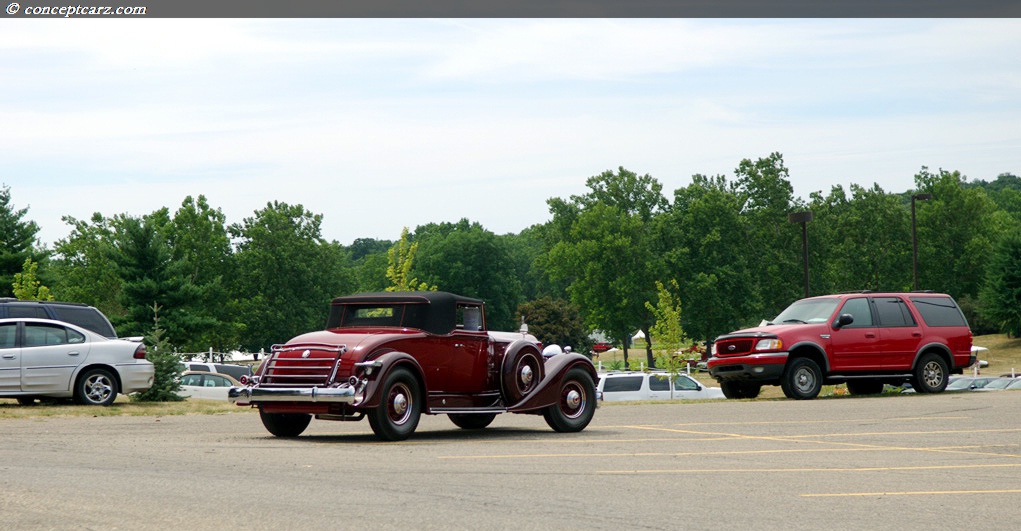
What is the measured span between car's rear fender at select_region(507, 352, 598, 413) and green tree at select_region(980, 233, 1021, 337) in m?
67.3

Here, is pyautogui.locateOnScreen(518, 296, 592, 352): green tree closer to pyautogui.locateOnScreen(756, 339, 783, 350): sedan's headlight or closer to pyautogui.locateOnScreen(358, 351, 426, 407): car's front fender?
pyautogui.locateOnScreen(756, 339, 783, 350): sedan's headlight

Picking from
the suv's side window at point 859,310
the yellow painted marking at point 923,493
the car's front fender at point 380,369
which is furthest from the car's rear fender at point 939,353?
the yellow painted marking at point 923,493

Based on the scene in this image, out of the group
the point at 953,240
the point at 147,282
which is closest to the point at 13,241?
the point at 147,282

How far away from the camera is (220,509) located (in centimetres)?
849

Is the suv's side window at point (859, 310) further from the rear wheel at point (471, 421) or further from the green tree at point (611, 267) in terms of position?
the green tree at point (611, 267)

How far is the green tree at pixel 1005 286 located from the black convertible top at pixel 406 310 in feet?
225

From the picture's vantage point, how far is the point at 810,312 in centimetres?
2406

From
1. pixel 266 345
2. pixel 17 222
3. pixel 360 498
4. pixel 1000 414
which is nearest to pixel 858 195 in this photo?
pixel 266 345

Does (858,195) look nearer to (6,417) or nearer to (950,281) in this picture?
(950,281)

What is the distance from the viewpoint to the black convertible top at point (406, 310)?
15305 mm

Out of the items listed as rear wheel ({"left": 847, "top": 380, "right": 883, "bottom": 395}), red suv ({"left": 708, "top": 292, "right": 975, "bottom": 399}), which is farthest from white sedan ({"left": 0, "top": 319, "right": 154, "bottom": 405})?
rear wheel ({"left": 847, "top": 380, "right": 883, "bottom": 395})

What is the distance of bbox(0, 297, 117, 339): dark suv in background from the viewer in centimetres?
2222

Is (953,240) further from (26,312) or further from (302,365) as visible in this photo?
(302,365)

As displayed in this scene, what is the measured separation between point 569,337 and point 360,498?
9158cm
